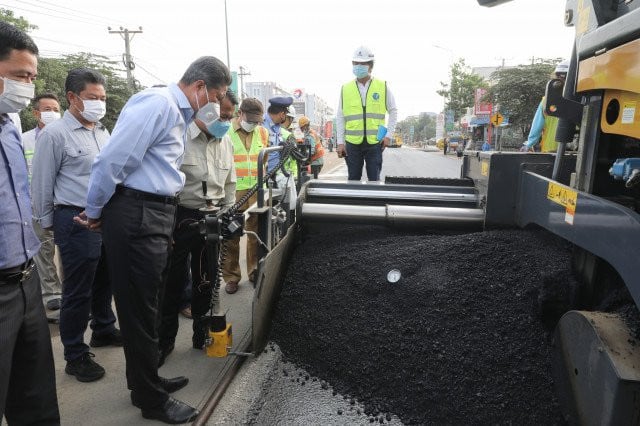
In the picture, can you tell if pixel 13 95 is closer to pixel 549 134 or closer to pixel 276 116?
pixel 276 116

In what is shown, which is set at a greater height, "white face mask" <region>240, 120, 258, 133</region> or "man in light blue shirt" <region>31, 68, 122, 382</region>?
"white face mask" <region>240, 120, 258, 133</region>

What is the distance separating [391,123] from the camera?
216 inches

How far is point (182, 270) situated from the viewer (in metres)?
3.17

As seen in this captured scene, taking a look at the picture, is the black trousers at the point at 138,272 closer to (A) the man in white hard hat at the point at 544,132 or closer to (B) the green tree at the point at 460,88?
(A) the man in white hard hat at the point at 544,132

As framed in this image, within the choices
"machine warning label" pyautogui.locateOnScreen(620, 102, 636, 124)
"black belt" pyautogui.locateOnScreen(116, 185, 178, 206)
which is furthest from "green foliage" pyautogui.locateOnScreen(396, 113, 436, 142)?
"machine warning label" pyautogui.locateOnScreen(620, 102, 636, 124)

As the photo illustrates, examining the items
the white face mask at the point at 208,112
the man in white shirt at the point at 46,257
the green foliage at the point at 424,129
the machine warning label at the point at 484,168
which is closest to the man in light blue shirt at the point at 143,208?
the white face mask at the point at 208,112

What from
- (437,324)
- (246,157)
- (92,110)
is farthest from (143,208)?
(246,157)

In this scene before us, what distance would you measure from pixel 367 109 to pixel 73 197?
3256 mm

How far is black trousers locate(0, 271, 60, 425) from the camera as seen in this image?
1.85 metres

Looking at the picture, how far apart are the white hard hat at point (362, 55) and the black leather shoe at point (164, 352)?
363 cm

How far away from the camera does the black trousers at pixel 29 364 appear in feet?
6.07

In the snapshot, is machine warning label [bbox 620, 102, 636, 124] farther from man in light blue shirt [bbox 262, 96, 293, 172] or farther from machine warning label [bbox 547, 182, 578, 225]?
man in light blue shirt [bbox 262, 96, 293, 172]

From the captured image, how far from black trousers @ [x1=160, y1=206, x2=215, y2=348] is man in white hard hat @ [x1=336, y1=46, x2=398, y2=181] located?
2.58 m

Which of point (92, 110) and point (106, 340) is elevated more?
point (92, 110)
